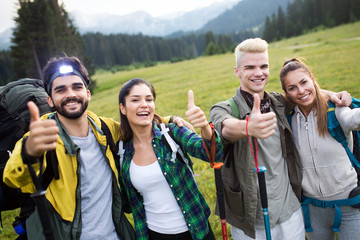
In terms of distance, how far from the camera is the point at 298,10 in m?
86.2

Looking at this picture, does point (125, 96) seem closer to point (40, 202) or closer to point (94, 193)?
point (94, 193)

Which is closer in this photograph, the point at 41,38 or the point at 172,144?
the point at 172,144

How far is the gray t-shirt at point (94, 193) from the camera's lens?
108 inches

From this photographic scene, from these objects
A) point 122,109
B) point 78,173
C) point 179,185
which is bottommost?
point 179,185

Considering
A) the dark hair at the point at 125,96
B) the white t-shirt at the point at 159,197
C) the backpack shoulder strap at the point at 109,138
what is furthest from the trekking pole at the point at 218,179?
the backpack shoulder strap at the point at 109,138

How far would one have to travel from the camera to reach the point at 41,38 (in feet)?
119

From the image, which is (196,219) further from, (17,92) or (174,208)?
(17,92)

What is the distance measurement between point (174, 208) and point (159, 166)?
22.9 inches

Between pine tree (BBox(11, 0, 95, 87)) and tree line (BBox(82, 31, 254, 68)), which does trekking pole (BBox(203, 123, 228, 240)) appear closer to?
pine tree (BBox(11, 0, 95, 87))

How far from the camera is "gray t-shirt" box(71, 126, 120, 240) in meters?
2.75

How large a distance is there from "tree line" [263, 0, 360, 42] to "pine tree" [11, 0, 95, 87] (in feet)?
174

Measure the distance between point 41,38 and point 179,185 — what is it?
1677 inches

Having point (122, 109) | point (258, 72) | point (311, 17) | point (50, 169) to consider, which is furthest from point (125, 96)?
point (311, 17)

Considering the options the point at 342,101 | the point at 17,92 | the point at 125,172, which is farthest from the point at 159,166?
the point at 342,101
